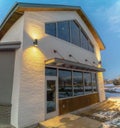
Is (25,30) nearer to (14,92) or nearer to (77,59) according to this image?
(14,92)

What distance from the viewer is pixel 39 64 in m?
6.29

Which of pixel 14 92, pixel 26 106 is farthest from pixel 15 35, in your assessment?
pixel 26 106

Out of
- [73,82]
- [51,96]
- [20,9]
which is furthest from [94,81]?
[20,9]

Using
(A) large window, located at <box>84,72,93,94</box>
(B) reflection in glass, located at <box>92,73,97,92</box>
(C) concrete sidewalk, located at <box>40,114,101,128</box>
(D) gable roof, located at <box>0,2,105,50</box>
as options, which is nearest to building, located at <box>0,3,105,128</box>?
(D) gable roof, located at <box>0,2,105,50</box>

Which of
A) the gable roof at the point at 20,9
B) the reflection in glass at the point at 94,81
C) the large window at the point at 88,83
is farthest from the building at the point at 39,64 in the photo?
the reflection in glass at the point at 94,81

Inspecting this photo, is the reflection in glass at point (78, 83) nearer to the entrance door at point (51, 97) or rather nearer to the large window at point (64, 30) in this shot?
the entrance door at point (51, 97)

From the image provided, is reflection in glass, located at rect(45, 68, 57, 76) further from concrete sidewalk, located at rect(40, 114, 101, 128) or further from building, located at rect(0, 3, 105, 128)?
concrete sidewalk, located at rect(40, 114, 101, 128)

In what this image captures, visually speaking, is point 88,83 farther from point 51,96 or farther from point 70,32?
point 51,96

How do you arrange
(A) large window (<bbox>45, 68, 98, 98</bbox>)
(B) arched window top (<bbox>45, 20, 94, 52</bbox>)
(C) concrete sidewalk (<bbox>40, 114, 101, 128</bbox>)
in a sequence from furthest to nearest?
(B) arched window top (<bbox>45, 20, 94, 52</bbox>) < (A) large window (<bbox>45, 68, 98, 98</bbox>) < (C) concrete sidewalk (<bbox>40, 114, 101, 128</bbox>)

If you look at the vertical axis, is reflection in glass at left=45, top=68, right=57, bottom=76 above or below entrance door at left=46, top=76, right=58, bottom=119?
above

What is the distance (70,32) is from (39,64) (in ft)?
13.3

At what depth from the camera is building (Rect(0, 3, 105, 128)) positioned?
561 cm

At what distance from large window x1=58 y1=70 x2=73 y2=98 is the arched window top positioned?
216 centimetres

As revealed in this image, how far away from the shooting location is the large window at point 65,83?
751 centimetres
